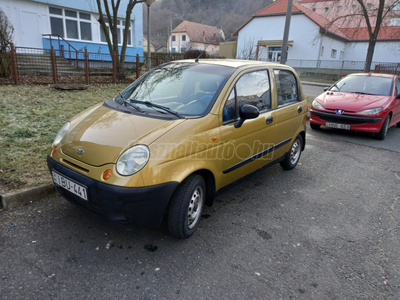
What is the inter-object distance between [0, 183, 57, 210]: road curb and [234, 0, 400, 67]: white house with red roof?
32.9m

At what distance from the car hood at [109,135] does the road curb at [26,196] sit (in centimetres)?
89

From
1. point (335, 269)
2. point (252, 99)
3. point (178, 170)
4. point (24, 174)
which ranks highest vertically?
point (252, 99)

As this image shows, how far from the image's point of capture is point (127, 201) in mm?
2430

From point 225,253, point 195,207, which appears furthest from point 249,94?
point 225,253

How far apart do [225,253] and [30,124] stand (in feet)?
16.5

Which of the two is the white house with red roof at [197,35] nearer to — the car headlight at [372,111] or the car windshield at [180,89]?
the car headlight at [372,111]

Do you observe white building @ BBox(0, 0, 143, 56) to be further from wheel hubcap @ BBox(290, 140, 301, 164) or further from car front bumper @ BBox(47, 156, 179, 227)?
car front bumper @ BBox(47, 156, 179, 227)

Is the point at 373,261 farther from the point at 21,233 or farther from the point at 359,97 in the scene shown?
the point at 359,97

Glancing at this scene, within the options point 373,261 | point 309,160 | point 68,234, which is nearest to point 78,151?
point 68,234

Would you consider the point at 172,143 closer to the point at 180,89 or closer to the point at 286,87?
the point at 180,89

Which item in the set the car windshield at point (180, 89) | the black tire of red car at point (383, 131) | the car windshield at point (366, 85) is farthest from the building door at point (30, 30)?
the black tire of red car at point (383, 131)

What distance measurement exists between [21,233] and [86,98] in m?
7.16

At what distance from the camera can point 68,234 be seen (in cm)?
289

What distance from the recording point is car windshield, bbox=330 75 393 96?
7.82 meters
